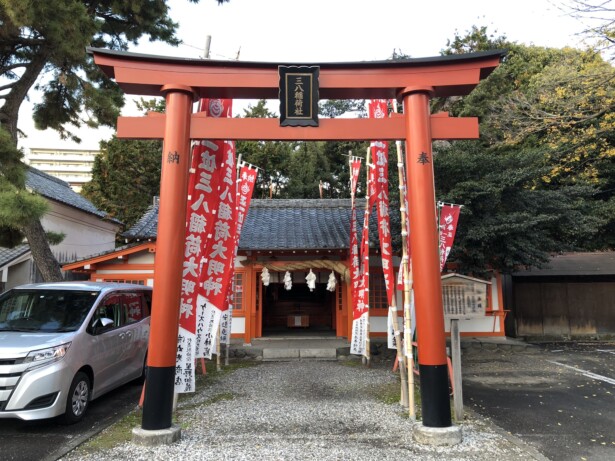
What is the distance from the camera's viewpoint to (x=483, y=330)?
12695mm

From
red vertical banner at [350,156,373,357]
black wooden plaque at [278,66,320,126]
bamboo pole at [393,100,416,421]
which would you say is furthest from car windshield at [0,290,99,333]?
red vertical banner at [350,156,373,357]

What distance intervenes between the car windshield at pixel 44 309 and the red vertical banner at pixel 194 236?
5.45 ft

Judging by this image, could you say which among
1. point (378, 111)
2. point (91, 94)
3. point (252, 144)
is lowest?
point (378, 111)

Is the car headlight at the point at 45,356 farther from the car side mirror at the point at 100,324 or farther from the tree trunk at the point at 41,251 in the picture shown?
the tree trunk at the point at 41,251

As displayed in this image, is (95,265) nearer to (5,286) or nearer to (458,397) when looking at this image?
(5,286)

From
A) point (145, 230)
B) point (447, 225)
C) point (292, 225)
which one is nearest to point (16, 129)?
point (145, 230)

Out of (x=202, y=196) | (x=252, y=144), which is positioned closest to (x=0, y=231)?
(x=202, y=196)

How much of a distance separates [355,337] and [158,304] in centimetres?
551

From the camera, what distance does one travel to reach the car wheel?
548 cm

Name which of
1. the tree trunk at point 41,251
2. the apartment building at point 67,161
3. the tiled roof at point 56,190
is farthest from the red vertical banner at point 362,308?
the apartment building at point 67,161

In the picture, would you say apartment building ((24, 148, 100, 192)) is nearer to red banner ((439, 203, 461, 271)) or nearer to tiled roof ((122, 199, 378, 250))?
tiled roof ((122, 199, 378, 250))

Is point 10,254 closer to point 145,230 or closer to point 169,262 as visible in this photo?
point 145,230

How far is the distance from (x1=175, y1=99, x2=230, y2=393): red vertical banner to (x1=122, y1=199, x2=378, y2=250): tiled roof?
18.2ft

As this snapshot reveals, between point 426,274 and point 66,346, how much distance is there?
15.9 ft
